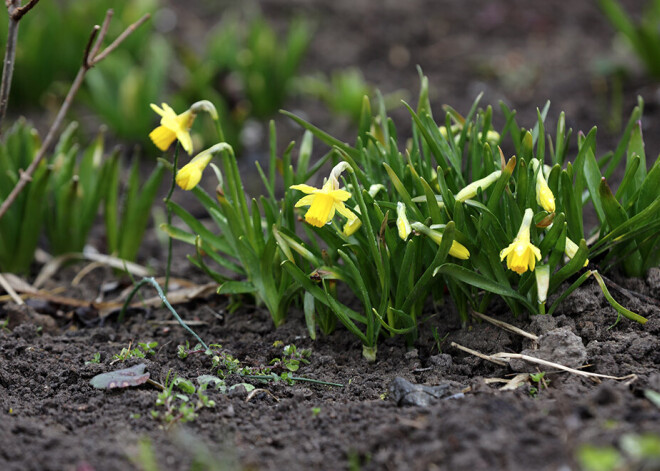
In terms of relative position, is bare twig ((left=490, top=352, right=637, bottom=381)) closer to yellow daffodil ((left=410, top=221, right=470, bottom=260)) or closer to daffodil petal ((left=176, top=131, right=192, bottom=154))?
yellow daffodil ((left=410, top=221, right=470, bottom=260))

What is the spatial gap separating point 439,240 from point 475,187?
19cm

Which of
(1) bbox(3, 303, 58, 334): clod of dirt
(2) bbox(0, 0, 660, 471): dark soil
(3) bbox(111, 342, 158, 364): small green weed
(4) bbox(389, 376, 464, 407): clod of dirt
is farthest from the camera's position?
(1) bbox(3, 303, 58, 334): clod of dirt

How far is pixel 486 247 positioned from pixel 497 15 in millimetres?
4211

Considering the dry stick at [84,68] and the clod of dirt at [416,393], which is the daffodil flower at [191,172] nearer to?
the dry stick at [84,68]

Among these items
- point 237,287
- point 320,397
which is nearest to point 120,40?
point 237,287

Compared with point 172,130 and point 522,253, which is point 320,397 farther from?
point 172,130

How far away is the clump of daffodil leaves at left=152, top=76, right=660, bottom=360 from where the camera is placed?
2.03m

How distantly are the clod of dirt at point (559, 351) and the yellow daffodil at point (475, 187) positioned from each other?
0.45 m

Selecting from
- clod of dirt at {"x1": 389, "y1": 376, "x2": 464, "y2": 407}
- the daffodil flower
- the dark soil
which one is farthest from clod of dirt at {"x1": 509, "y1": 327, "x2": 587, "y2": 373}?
the daffodil flower

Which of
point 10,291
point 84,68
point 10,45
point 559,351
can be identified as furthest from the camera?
point 10,291

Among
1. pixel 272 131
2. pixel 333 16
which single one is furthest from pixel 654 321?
pixel 333 16

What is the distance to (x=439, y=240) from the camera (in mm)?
2018

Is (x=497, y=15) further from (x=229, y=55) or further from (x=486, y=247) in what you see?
(x=486, y=247)

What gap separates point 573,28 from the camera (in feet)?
18.3
